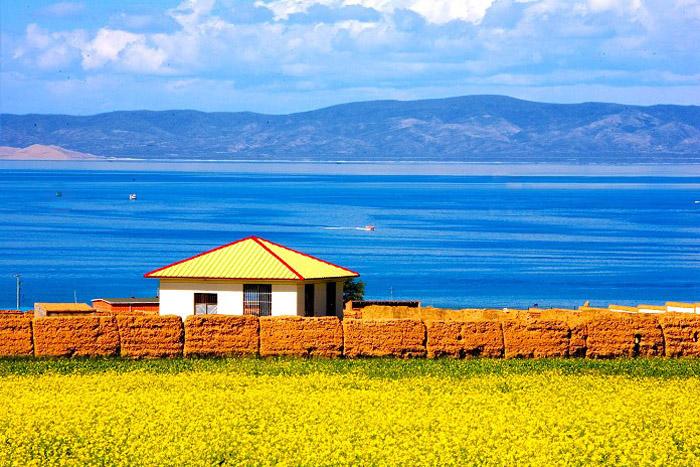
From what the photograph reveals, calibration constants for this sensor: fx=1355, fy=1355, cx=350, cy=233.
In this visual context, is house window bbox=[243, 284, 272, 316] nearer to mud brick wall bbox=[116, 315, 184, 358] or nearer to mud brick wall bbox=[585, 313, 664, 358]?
mud brick wall bbox=[116, 315, 184, 358]

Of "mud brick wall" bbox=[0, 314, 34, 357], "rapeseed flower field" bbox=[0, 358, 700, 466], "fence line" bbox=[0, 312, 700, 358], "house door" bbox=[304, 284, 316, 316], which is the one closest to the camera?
"rapeseed flower field" bbox=[0, 358, 700, 466]

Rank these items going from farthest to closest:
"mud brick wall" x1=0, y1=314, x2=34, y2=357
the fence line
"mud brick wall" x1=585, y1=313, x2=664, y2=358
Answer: "mud brick wall" x1=585, y1=313, x2=664, y2=358 < the fence line < "mud brick wall" x1=0, y1=314, x2=34, y2=357

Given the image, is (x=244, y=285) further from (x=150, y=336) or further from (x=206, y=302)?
(x=150, y=336)

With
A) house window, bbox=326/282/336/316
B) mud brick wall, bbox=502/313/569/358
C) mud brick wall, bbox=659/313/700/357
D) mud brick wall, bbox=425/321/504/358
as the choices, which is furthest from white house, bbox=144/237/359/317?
mud brick wall, bbox=659/313/700/357

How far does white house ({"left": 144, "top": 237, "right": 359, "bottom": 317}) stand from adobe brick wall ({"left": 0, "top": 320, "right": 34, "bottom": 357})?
22.9 feet

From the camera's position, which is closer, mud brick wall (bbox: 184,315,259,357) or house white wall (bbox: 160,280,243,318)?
mud brick wall (bbox: 184,315,259,357)

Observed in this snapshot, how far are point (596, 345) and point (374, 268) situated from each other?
82068 mm

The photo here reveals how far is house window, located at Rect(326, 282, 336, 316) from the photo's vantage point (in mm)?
38812

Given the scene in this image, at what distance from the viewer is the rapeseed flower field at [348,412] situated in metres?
20.0

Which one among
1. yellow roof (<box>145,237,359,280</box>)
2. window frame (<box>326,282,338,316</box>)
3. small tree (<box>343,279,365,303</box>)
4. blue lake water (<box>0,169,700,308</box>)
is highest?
yellow roof (<box>145,237,359,280</box>)

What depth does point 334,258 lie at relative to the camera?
117m

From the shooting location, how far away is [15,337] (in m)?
30.6

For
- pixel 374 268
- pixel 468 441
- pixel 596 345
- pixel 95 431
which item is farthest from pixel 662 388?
pixel 374 268

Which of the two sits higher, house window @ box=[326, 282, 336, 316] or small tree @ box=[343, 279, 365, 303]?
house window @ box=[326, 282, 336, 316]
